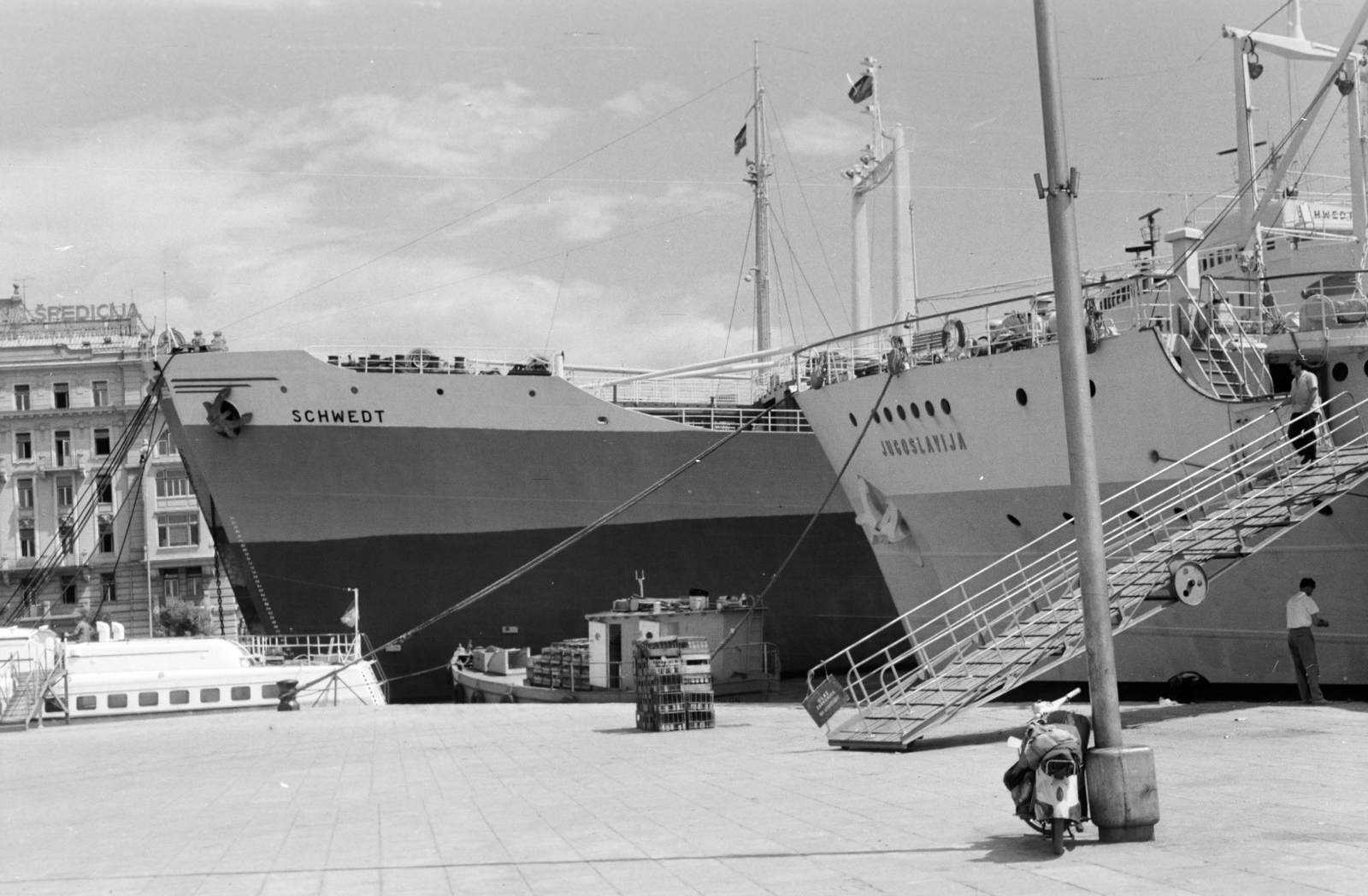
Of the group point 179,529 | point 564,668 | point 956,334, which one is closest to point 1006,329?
point 956,334

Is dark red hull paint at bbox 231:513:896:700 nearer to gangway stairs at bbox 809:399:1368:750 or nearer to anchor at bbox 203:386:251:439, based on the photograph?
anchor at bbox 203:386:251:439

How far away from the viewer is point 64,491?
193 ft

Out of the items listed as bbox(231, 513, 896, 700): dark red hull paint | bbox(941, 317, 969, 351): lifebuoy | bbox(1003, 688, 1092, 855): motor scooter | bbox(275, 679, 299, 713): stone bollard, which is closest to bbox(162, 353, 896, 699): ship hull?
bbox(231, 513, 896, 700): dark red hull paint

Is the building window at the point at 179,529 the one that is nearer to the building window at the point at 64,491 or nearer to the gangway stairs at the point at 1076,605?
the building window at the point at 64,491

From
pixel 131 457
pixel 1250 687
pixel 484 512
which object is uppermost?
pixel 131 457

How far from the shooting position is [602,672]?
2308 centimetres

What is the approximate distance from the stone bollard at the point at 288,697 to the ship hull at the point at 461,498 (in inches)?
237

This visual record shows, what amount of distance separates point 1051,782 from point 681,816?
2.63 metres

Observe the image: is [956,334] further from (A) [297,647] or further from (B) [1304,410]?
(A) [297,647]

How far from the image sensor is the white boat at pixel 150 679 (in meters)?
23.0

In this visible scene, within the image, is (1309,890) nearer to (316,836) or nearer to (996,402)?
(316,836)

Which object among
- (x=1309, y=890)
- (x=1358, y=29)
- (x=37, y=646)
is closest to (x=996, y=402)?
(x=1358, y=29)

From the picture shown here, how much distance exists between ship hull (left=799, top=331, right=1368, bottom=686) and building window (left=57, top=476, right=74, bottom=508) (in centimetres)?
4390

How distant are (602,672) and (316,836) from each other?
47.3 ft
